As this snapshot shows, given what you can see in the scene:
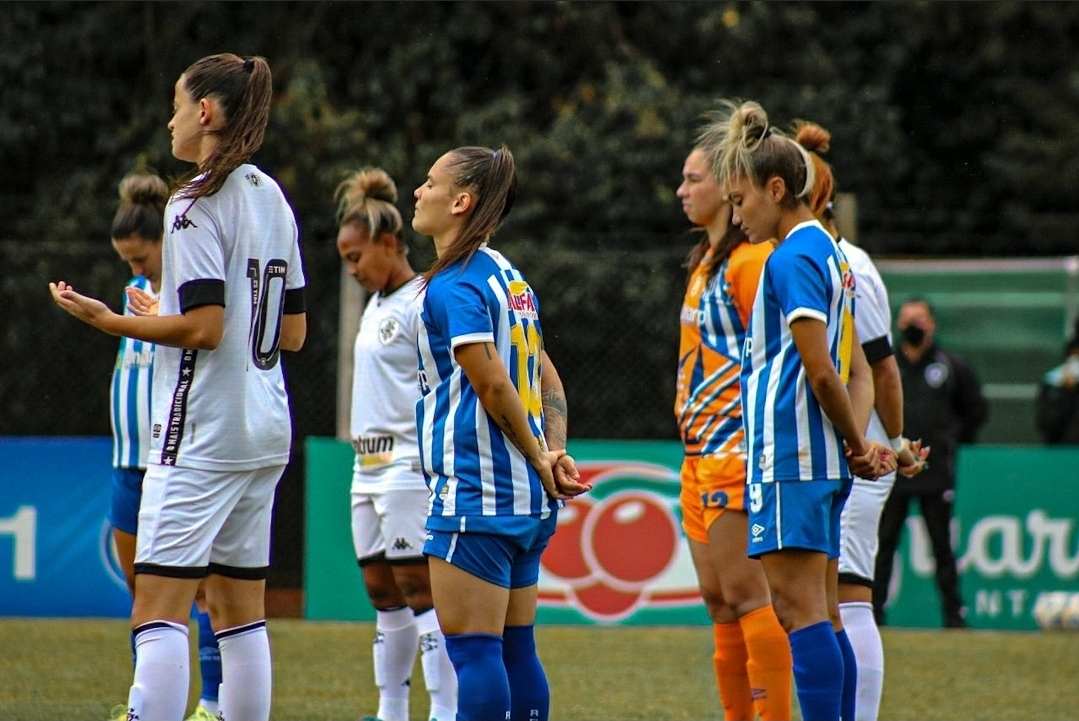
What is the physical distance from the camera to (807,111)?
1512 cm

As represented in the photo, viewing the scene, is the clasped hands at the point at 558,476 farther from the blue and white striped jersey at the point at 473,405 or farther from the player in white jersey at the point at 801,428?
the player in white jersey at the point at 801,428

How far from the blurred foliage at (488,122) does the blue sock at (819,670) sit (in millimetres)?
7794

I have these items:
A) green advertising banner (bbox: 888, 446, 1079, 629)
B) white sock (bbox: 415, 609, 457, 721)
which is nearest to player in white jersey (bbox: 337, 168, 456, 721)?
white sock (bbox: 415, 609, 457, 721)

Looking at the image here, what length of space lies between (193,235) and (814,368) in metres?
1.75

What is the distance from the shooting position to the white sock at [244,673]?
456 cm

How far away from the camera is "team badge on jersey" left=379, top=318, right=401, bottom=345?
6.11 metres

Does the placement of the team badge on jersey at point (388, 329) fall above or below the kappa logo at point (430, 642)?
above

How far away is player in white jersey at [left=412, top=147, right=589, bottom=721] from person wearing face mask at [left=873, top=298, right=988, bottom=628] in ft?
19.8

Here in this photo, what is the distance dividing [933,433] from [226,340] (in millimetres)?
7317

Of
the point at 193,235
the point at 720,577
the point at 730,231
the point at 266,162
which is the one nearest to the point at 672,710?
the point at 720,577

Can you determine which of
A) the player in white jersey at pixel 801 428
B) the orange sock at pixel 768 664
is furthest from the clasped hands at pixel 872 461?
the orange sock at pixel 768 664

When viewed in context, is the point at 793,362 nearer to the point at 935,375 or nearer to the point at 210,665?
the point at 210,665

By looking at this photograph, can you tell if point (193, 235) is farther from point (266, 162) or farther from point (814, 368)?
point (266, 162)

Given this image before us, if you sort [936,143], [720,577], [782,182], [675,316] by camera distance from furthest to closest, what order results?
[936,143] → [675,316] → [720,577] → [782,182]
